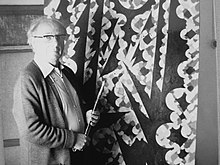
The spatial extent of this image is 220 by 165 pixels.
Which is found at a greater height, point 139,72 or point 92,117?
point 139,72

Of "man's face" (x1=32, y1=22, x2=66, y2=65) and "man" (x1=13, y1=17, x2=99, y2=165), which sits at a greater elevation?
"man's face" (x1=32, y1=22, x2=66, y2=65)

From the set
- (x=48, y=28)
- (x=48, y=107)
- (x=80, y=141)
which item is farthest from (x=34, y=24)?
(x=80, y=141)

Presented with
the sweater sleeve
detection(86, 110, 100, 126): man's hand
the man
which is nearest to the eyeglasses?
the man

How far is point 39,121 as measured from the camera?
1.05 meters

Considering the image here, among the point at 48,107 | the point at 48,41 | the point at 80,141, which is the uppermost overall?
the point at 48,41

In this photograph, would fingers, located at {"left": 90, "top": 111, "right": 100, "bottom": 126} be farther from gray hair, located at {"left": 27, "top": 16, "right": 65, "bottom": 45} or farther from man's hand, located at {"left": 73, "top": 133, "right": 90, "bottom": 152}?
gray hair, located at {"left": 27, "top": 16, "right": 65, "bottom": 45}

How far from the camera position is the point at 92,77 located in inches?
44.6

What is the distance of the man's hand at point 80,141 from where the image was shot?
1.09 metres

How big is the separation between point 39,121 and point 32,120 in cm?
2

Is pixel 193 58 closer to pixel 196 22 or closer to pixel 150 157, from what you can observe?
pixel 196 22

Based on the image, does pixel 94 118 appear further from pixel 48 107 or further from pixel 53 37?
pixel 53 37

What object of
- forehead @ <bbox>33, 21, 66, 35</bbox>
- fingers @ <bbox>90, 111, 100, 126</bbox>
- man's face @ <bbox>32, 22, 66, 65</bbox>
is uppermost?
forehead @ <bbox>33, 21, 66, 35</bbox>

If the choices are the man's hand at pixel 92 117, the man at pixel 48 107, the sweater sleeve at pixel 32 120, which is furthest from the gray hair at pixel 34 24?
the man's hand at pixel 92 117

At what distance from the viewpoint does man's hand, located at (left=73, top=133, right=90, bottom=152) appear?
109cm
